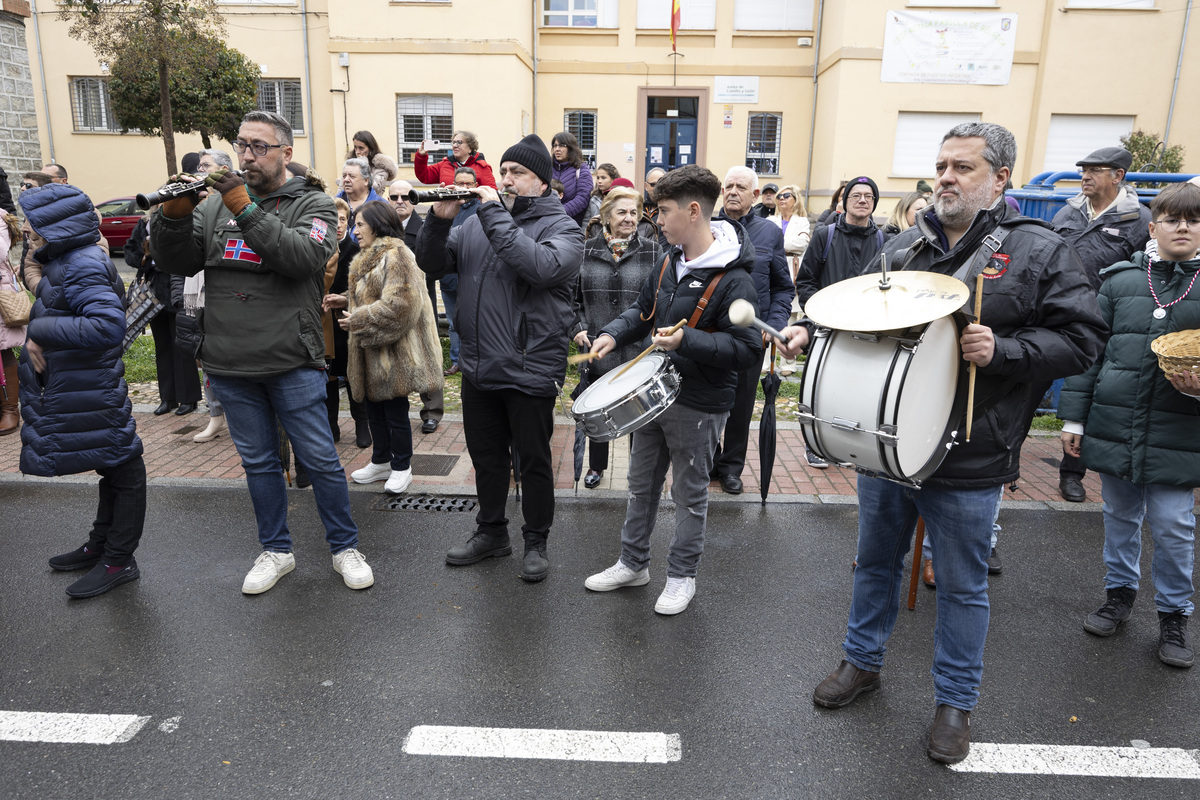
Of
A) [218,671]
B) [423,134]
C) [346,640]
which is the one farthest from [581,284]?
[423,134]

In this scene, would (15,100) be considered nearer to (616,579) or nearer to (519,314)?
(519,314)

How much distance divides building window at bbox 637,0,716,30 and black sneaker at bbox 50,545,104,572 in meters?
20.9

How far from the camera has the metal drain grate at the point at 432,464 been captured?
5.96 meters

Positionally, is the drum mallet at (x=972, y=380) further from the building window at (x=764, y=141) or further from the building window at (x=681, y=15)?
the building window at (x=681, y=15)

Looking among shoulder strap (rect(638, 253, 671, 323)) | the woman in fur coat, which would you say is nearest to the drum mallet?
shoulder strap (rect(638, 253, 671, 323))

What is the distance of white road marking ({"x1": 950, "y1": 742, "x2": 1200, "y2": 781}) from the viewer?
283 cm

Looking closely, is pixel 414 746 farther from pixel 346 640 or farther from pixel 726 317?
pixel 726 317

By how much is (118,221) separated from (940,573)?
2109 cm

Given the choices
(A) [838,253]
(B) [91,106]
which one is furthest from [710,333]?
(B) [91,106]

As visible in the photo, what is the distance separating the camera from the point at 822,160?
69.6ft

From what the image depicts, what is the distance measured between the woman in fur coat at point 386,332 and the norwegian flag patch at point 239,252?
1.66 m

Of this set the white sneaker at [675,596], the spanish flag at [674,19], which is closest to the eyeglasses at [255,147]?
the white sneaker at [675,596]

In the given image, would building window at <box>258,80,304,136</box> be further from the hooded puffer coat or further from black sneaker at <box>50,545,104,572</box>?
black sneaker at <box>50,545,104,572</box>

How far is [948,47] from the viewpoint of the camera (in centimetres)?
1920
